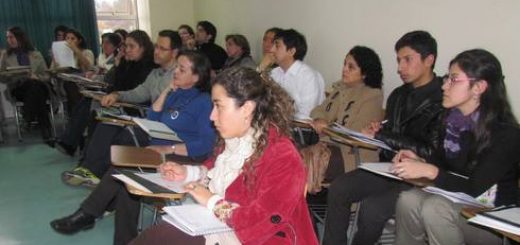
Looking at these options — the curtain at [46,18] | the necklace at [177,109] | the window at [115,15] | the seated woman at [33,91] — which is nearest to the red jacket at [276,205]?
the necklace at [177,109]

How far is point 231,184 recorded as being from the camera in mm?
1554

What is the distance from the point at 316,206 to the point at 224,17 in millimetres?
3602

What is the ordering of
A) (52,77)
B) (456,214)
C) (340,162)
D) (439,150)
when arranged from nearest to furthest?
(456,214), (439,150), (340,162), (52,77)

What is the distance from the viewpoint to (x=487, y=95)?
185 cm

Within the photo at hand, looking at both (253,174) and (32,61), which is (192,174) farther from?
(32,61)

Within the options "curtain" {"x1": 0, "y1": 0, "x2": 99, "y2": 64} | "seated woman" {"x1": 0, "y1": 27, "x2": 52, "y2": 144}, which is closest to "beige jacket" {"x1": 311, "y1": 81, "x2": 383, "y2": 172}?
"seated woman" {"x1": 0, "y1": 27, "x2": 52, "y2": 144}

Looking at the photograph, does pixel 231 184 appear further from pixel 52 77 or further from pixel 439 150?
pixel 52 77

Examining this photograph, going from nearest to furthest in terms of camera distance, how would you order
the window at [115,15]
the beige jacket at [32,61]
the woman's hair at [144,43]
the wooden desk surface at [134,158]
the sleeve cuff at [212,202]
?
the sleeve cuff at [212,202] → the wooden desk surface at [134,158] → the woman's hair at [144,43] → the beige jacket at [32,61] → the window at [115,15]

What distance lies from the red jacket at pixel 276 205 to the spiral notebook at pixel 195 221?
0.15ft

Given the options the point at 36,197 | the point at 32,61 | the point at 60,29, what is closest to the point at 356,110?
the point at 36,197

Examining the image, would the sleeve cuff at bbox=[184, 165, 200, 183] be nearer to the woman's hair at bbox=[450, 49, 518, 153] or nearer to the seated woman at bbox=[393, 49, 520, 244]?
the seated woman at bbox=[393, 49, 520, 244]

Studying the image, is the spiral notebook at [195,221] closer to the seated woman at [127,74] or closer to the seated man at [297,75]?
the seated man at [297,75]

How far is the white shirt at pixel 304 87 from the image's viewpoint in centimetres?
321

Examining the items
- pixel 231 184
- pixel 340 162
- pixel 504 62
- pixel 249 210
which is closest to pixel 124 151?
pixel 231 184
